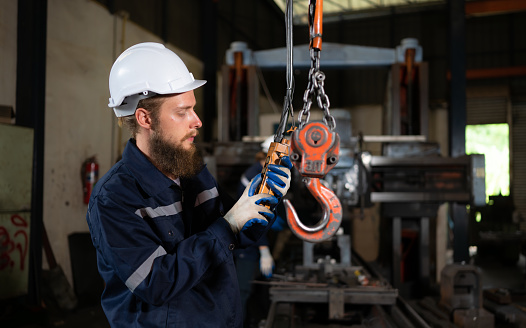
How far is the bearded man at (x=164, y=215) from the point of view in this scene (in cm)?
108

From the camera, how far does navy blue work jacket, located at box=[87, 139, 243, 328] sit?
1.06 metres

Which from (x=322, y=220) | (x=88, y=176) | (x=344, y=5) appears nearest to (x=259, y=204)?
(x=322, y=220)

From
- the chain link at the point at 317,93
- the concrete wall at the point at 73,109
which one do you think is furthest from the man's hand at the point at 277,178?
the concrete wall at the point at 73,109

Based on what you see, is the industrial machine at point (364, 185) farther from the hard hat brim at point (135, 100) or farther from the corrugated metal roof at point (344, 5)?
the corrugated metal roof at point (344, 5)

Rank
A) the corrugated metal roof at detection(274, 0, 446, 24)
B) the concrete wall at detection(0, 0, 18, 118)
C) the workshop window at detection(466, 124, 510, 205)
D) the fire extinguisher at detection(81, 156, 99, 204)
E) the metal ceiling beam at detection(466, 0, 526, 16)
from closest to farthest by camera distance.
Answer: the concrete wall at detection(0, 0, 18, 118) → the fire extinguisher at detection(81, 156, 99, 204) → the metal ceiling beam at detection(466, 0, 526, 16) → the workshop window at detection(466, 124, 510, 205) → the corrugated metal roof at detection(274, 0, 446, 24)

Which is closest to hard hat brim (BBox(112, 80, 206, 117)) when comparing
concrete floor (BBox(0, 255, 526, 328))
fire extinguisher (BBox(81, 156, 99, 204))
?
concrete floor (BBox(0, 255, 526, 328))

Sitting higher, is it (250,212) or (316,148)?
(316,148)

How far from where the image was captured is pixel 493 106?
1021 cm

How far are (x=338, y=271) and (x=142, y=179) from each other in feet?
8.71

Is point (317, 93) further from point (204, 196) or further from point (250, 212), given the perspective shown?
point (204, 196)

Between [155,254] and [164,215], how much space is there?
0.18 m

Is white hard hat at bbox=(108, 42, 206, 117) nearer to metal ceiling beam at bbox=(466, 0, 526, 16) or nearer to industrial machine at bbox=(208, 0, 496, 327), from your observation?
industrial machine at bbox=(208, 0, 496, 327)

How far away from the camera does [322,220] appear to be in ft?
3.79

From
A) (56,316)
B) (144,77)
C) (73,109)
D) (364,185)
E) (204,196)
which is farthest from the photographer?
(73,109)
